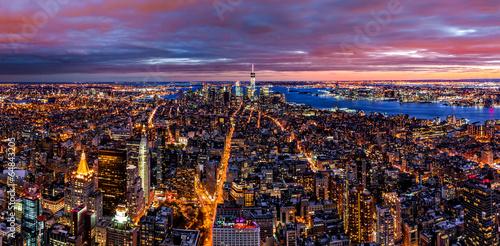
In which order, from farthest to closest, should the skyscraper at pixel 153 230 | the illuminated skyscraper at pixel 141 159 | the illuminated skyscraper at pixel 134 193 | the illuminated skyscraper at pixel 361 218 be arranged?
the illuminated skyscraper at pixel 141 159 < the illuminated skyscraper at pixel 134 193 < the illuminated skyscraper at pixel 361 218 < the skyscraper at pixel 153 230

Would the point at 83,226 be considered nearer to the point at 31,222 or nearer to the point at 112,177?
the point at 31,222

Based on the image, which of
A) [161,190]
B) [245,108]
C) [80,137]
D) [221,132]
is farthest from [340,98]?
[161,190]

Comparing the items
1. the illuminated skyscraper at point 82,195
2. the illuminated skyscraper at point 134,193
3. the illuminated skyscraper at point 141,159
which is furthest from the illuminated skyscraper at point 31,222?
the illuminated skyscraper at point 141,159

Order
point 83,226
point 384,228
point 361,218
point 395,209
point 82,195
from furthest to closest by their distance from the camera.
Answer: point 82,195
point 395,209
point 361,218
point 384,228
point 83,226

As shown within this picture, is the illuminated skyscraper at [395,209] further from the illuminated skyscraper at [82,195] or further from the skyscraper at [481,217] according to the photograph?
the illuminated skyscraper at [82,195]

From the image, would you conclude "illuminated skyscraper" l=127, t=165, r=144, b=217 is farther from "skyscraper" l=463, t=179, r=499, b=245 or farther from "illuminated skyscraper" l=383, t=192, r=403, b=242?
"skyscraper" l=463, t=179, r=499, b=245

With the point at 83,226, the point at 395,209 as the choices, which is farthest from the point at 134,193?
the point at 395,209
